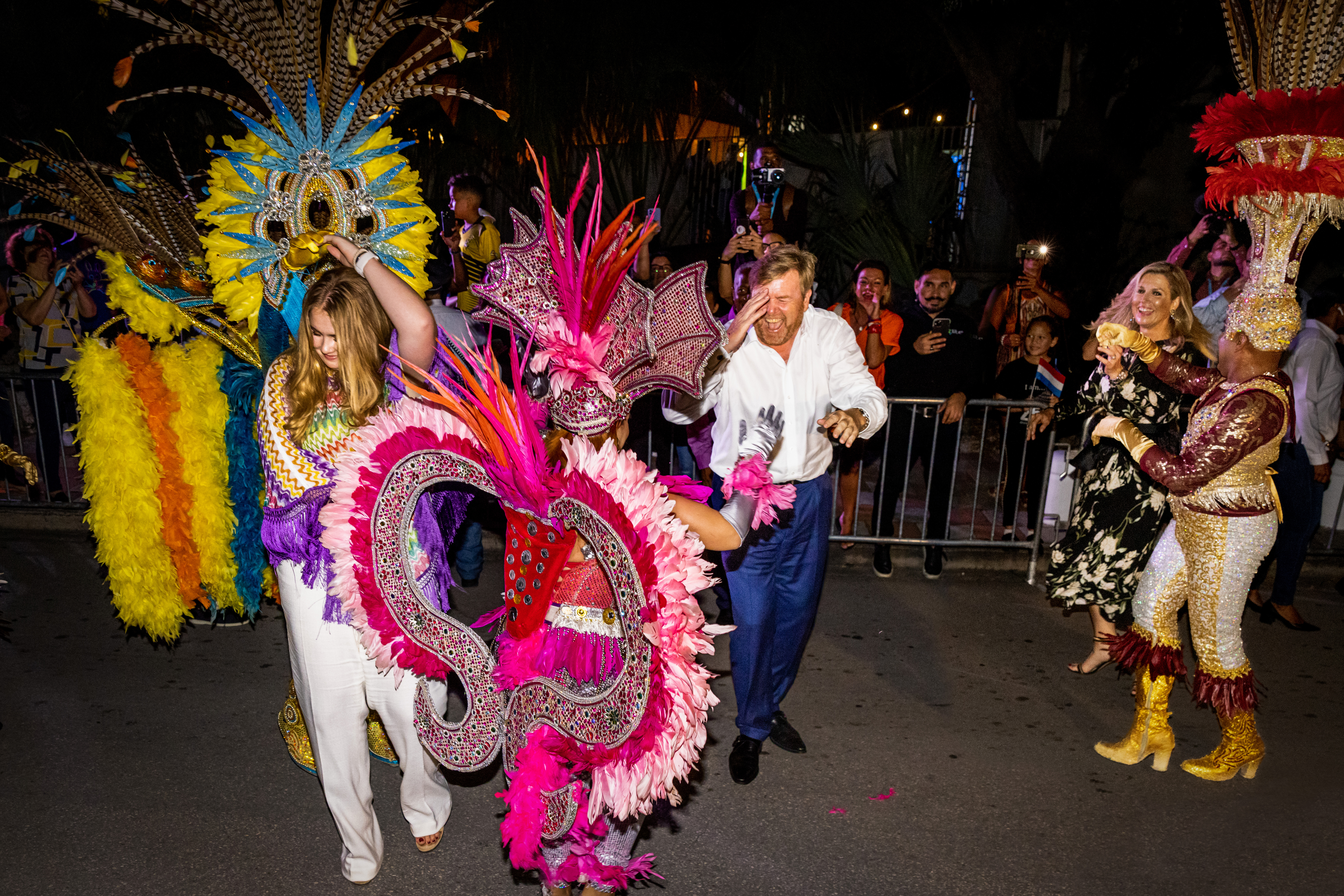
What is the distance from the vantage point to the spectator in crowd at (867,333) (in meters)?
6.02

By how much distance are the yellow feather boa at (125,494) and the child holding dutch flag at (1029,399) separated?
4880 millimetres

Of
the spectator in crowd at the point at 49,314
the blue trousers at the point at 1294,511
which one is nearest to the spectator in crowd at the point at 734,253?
the blue trousers at the point at 1294,511

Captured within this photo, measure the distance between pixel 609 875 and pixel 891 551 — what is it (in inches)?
165

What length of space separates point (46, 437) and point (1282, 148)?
774 centimetres

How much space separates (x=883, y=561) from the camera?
6074mm

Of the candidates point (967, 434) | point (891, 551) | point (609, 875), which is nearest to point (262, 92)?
point (609, 875)

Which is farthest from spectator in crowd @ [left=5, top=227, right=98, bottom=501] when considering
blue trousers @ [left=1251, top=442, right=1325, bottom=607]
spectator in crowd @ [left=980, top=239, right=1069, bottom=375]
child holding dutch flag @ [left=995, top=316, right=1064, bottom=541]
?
blue trousers @ [left=1251, top=442, right=1325, bottom=607]

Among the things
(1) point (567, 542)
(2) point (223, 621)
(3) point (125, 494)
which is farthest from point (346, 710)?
(2) point (223, 621)

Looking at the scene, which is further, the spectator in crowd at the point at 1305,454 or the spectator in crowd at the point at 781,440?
the spectator in crowd at the point at 1305,454

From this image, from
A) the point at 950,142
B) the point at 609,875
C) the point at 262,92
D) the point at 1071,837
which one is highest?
the point at 950,142

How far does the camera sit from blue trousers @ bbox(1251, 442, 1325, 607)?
522 cm

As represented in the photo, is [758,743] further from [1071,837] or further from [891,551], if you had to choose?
[891,551]

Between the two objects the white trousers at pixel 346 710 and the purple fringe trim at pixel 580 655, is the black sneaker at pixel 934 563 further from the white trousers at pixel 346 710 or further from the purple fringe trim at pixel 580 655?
the purple fringe trim at pixel 580 655

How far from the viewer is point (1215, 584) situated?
3666 millimetres
